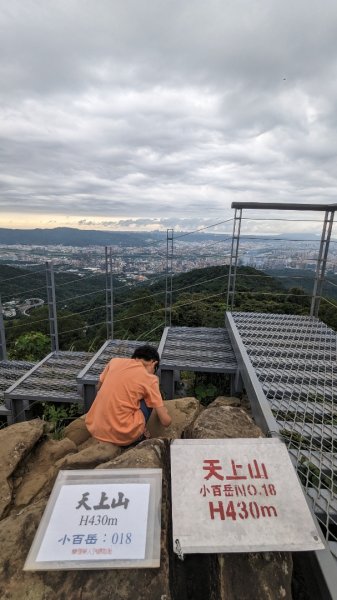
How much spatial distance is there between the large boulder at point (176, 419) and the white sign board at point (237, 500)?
3.12 feet

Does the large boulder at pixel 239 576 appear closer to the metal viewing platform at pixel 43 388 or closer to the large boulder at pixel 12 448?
the large boulder at pixel 12 448

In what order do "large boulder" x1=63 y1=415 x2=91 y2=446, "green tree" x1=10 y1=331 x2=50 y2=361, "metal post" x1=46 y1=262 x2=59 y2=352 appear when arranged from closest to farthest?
"large boulder" x1=63 y1=415 x2=91 y2=446, "metal post" x1=46 y1=262 x2=59 y2=352, "green tree" x1=10 y1=331 x2=50 y2=361

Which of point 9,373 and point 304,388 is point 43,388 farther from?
point 304,388

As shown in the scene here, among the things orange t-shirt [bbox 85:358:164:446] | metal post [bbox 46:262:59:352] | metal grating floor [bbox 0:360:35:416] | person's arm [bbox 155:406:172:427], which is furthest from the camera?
metal post [bbox 46:262:59:352]

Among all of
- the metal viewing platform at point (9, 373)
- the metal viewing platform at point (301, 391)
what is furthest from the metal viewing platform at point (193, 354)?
the metal viewing platform at point (9, 373)

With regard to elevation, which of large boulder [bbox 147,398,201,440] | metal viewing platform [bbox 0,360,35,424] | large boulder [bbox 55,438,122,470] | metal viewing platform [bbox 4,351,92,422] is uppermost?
large boulder [bbox 55,438,122,470]

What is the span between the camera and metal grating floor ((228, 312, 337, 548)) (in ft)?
5.35

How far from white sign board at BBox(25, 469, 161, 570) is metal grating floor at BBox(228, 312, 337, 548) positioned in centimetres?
77

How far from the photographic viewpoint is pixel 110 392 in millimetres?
2219

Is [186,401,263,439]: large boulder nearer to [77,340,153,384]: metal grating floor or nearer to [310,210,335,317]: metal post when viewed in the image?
[77,340,153,384]: metal grating floor

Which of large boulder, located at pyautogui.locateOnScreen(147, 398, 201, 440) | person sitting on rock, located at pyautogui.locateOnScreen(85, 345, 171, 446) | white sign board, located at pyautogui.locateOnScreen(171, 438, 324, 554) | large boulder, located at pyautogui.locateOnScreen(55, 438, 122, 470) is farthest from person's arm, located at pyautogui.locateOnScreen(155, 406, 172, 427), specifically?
white sign board, located at pyautogui.locateOnScreen(171, 438, 324, 554)

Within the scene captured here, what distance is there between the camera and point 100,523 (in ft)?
3.69

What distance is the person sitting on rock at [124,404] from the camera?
2.20 m

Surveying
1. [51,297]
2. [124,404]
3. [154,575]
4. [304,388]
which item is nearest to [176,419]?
[124,404]
